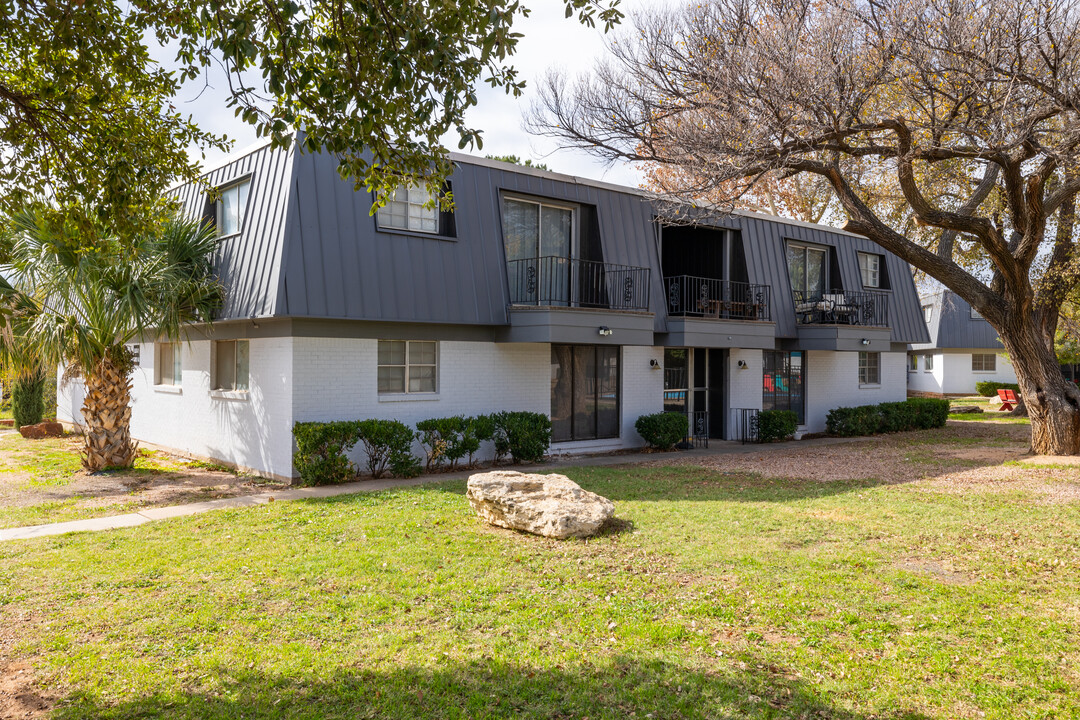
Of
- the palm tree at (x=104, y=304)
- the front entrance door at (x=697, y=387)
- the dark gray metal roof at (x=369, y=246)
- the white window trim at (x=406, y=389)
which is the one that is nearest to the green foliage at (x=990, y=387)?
the front entrance door at (x=697, y=387)

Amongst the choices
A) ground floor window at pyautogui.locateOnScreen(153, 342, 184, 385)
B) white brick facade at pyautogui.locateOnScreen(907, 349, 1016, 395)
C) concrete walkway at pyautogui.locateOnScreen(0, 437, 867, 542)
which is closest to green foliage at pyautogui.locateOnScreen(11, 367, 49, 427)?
ground floor window at pyautogui.locateOnScreen(153, 342, 184, 385)

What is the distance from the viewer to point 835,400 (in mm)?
21422

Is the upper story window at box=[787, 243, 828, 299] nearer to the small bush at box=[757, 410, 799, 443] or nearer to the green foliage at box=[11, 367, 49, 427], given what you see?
the small bush at box=[757, 410, 799, 443]

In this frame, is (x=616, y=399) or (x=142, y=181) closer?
(x=142, y=181)

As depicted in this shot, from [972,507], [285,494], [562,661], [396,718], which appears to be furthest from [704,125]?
[396,718]

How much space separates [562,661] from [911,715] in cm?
208

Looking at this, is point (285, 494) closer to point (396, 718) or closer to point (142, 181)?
point (142, 181)

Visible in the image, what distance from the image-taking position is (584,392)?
51.6ft

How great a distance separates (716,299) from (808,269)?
481 centimetres

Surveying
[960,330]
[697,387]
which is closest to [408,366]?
[697,387]

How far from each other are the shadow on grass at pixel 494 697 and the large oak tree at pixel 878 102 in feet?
31.3

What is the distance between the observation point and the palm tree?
38.7ft

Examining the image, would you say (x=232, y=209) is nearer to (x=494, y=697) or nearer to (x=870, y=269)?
(x=494, y=697)

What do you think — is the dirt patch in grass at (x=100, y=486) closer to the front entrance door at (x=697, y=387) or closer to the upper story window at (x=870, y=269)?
the front entrance door at (x=697, y=387)
